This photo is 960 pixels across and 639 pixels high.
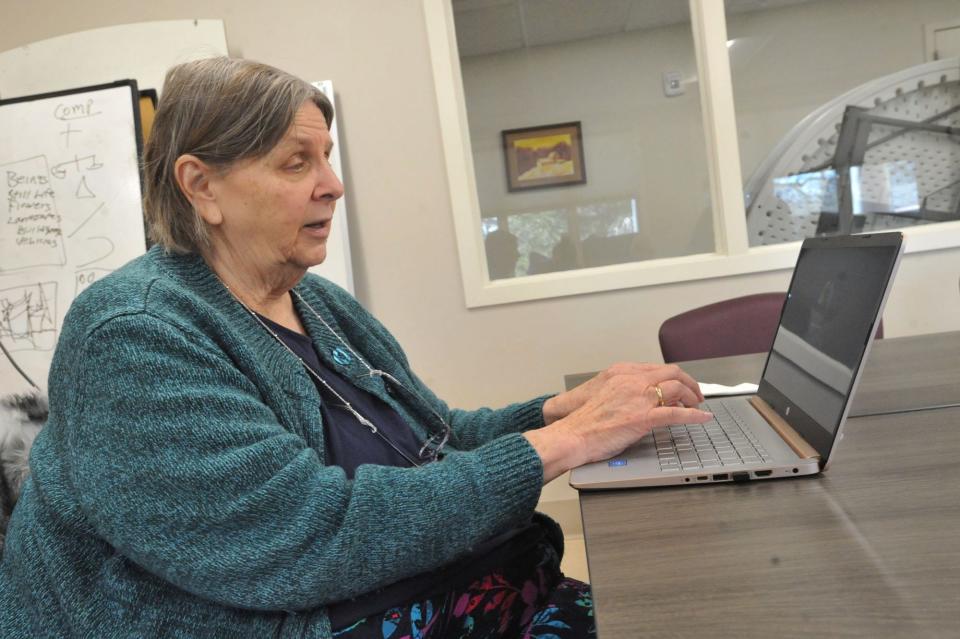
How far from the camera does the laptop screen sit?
2.64 ft

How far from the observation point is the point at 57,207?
105 inches

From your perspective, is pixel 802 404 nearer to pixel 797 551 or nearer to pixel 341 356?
pixel 797 551

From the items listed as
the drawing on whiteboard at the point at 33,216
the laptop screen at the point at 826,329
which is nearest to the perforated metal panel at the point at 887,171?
the laptop screen at the point at 826,329

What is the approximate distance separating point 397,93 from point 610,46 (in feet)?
3.32

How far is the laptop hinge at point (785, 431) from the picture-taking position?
83 centimetres

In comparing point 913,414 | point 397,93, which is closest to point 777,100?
point 397,93

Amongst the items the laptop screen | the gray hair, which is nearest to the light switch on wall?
the laptop screen

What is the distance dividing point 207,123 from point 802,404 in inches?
33.8

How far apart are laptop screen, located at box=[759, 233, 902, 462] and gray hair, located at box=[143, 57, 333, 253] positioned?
0.77m

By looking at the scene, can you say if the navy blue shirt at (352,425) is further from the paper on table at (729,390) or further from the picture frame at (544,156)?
the picture frame at (544,156)

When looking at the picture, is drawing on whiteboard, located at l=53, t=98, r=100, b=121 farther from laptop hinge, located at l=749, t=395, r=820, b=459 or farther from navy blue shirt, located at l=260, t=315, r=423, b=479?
laptop hinge, located at l=749, t=395, r=820, b=459

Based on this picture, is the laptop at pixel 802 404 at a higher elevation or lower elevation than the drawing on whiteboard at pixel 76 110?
lower

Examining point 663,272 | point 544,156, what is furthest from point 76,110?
point 663,272

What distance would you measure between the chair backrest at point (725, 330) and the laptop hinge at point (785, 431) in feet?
2.54
